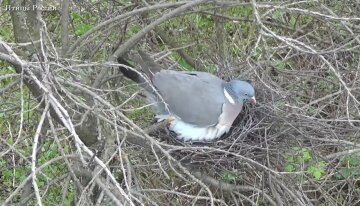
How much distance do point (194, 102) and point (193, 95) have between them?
0.11ft

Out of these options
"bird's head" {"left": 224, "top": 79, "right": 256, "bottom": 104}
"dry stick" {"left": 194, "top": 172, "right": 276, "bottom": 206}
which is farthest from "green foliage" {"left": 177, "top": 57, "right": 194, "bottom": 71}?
"dry stick" {"left": 194, "top": 172, "right": 276, "bottom": 206}

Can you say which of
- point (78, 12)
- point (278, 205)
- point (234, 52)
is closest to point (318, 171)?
point (278, 205)

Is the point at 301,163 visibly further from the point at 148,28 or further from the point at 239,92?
the point at 148,28

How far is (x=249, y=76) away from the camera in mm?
2986

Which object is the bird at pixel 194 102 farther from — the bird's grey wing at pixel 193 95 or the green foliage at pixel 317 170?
the green foliage at pixel 317 170

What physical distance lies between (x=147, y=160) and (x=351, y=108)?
3.40ft

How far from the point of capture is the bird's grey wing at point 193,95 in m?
2.87

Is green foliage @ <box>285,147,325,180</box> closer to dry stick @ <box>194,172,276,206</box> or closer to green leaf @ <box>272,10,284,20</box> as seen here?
dry stick @ <box>194,172,276,206</box>

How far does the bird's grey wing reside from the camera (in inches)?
113

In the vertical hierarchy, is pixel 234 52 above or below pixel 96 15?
below

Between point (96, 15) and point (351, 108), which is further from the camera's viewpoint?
point (96, 15)

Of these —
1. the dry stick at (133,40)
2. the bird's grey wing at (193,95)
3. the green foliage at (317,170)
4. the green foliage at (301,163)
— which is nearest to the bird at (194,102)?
the bird's grey wing at (193,95)

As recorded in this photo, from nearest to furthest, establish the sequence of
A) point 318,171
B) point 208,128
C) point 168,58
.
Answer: point 318,171 → point 208,128 → point 168,58

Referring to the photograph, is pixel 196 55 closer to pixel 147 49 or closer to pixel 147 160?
pixel 147 49
